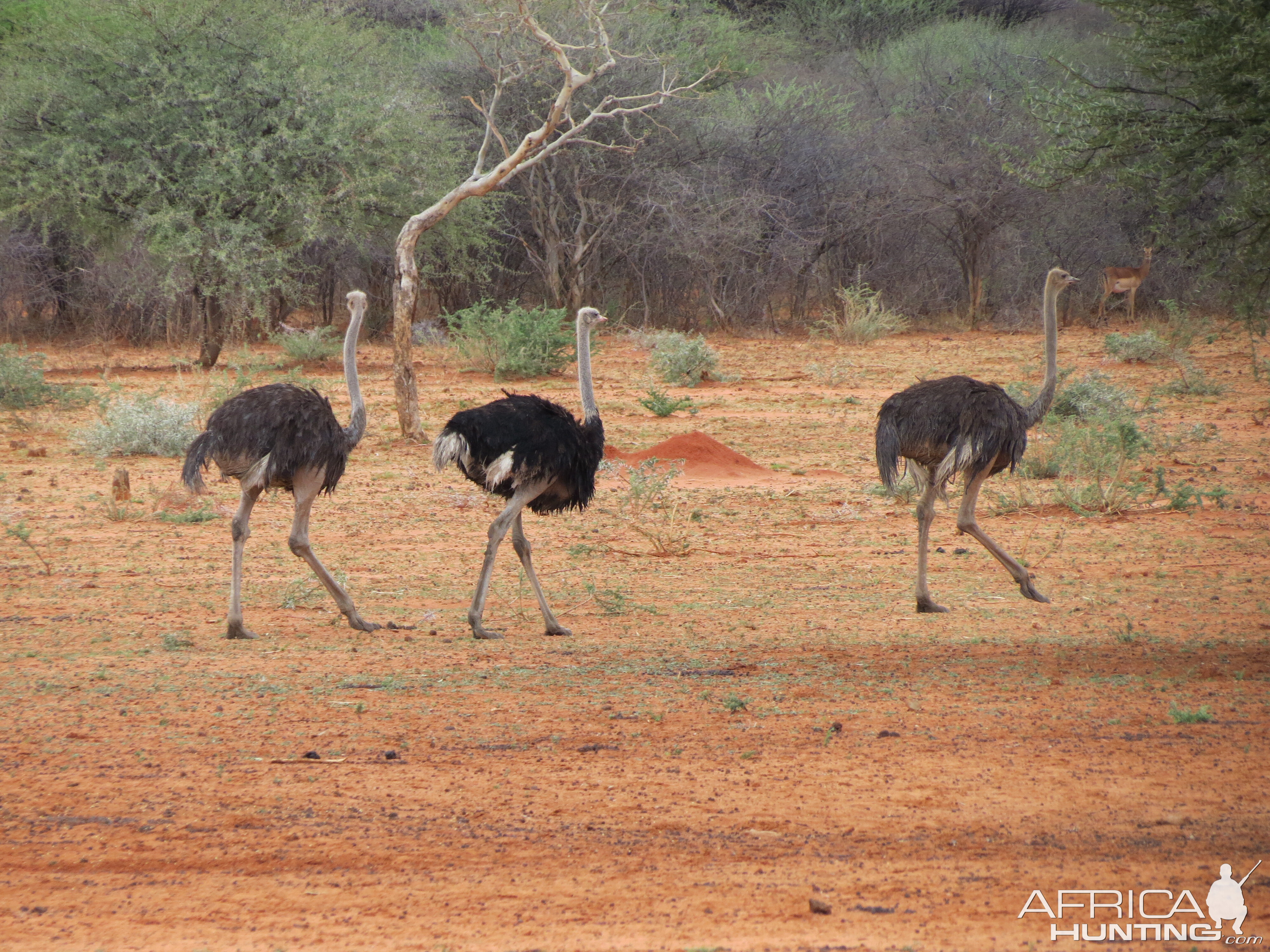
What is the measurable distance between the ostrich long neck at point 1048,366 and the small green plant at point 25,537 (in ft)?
18.5

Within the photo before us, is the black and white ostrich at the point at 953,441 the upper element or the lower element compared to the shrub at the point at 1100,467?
upper

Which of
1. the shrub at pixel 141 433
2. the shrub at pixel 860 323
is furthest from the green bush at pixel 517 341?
the shrub at pixel 860 323

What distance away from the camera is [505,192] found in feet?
69.7

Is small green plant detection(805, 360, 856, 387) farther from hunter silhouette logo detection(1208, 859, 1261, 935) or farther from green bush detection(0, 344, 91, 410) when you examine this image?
hunter silhouette logo detection(1208, 859, 1261, 935)

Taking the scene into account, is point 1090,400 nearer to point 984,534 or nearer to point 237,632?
point 984,534

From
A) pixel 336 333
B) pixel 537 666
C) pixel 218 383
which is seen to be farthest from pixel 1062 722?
pixel 336 333

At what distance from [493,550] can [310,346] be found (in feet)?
45.7

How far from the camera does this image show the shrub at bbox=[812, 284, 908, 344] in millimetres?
21859

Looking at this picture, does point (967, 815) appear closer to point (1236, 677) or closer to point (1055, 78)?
point (1236, 677)

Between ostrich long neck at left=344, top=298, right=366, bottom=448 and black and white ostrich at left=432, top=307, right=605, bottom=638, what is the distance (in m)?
0.49

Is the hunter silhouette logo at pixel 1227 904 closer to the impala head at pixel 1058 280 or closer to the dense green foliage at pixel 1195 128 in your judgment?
the dense green foliage at pixel 1195 128

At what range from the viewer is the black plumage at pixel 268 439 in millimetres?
5859

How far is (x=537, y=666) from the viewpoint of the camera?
5457 mm

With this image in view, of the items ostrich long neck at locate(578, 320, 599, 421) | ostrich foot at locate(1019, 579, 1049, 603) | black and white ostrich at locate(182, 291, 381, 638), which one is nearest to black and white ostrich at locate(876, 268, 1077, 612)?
ostrich foot at locate(1019, 579, 1049, 603)
